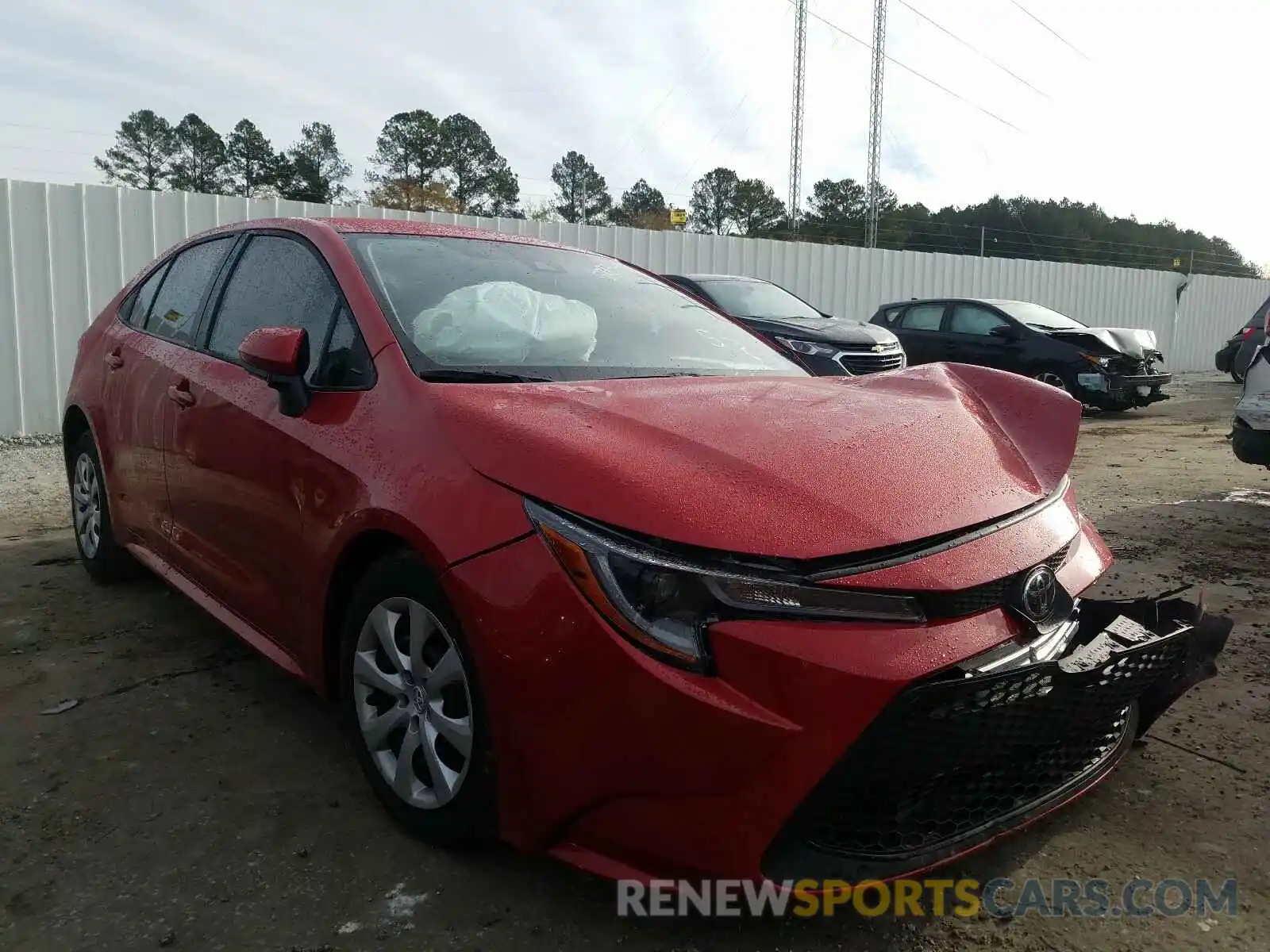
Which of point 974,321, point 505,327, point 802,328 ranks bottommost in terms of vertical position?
point 505,327

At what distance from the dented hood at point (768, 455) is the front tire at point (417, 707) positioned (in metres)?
0.36

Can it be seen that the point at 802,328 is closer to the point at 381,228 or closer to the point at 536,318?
the point at 381,228

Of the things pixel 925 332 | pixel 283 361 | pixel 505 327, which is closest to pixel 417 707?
pixel 283 361

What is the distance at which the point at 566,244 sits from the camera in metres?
6.02

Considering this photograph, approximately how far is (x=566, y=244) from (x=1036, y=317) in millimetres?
7842

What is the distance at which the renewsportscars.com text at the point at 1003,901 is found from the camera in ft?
5.83

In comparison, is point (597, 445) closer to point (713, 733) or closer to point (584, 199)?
point (713, 733)

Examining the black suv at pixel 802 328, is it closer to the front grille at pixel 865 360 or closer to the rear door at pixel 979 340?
the front grille at pixel 865 360

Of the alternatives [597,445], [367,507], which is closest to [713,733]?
[597,445]

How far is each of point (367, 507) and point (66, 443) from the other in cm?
293

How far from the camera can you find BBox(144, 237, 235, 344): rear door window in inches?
130

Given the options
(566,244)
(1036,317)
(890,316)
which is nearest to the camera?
(566,244)

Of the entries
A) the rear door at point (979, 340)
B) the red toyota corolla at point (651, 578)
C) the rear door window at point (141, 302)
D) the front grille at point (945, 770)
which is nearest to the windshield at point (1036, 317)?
the rear door at point (979, 340)

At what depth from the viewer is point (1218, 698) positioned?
2951 mm
